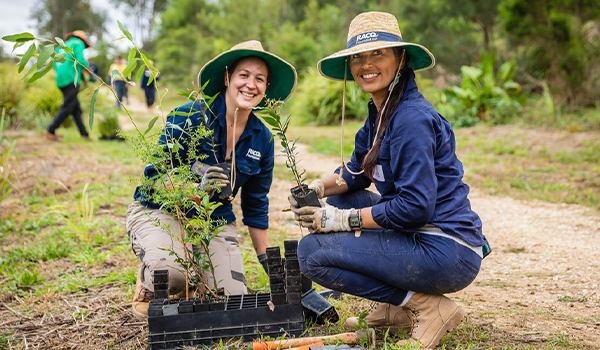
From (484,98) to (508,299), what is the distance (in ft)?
23.8

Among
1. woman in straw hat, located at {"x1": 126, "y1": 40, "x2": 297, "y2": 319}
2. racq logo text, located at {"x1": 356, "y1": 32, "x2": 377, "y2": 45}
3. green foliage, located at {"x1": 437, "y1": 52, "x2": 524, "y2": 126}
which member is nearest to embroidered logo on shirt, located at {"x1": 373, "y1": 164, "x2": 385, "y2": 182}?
racq logo text, located at {"x1": 356, "y1": 32, "x2": 377, "y2": 45}

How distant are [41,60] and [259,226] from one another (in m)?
1.62

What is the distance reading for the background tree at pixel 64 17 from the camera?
131 feet

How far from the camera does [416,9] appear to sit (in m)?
14.0

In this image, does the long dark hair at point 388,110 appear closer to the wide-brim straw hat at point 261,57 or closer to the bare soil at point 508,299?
the bare soil at point 508,299

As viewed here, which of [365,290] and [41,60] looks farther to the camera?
[365,290]

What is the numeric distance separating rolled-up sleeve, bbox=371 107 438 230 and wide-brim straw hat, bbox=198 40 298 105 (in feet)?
3.47

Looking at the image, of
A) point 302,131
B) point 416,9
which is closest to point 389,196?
point 302,131

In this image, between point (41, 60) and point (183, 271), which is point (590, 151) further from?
point (41, 60)

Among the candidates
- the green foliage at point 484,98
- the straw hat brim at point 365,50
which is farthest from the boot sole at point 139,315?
the green foliage at point 484,98

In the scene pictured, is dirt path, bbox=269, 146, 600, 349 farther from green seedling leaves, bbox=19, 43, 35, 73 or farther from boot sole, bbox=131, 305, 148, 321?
green seedling leaves, bbox=19, 43, 35, 73

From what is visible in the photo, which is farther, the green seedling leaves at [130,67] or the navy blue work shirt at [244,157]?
the navy blue work shirt at [244,157]

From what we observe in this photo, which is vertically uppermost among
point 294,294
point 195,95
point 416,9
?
point 416,9

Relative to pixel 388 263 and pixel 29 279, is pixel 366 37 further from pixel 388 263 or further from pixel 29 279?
pixel 29 279
